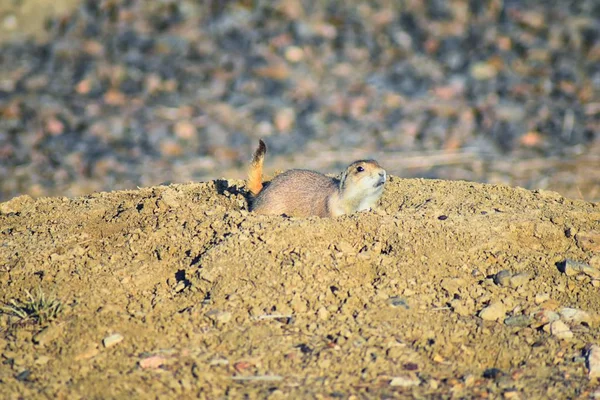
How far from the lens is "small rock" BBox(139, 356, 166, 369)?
3.48m

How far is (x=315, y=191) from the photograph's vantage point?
5680 mm

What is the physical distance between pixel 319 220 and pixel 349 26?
6.68 m

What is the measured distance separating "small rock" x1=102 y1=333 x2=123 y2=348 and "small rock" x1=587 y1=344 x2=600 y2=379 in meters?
2.00

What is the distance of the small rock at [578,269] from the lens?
4.20 metres

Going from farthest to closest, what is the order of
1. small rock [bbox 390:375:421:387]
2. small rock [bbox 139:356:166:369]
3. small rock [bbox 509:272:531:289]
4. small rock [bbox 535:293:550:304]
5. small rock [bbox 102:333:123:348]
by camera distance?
small rock [bbox 509:272:531:289]
small rock [bbox 535:293:550:304]
small rock [bbox 102:333:123:348]
small rock [bbox 139:356:166:369]
small rock [bbox 390:375:421:387]

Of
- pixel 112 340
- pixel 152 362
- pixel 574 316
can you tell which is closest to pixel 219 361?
pixel 152 362

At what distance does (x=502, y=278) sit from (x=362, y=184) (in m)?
1.48

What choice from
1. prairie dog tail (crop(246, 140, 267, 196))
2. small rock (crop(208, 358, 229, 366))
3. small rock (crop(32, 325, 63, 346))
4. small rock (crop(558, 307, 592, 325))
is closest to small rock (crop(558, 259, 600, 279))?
small rock (crop(558, 307, 592, 325))

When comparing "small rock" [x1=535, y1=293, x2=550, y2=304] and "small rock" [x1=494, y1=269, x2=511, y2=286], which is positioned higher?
"small rock" [x1=494, y1=269, x2=511, y2=286]

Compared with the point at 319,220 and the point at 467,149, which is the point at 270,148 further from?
the point at 319,220

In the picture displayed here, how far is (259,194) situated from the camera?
557 centimetres

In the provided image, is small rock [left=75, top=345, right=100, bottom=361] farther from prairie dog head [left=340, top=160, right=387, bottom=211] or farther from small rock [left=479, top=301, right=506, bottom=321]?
prairie dog head [left=340, top=160, right=387, bottom=211]

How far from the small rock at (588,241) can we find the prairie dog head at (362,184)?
1.28 metres

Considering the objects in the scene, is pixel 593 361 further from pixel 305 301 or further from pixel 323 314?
pixel 305 301
